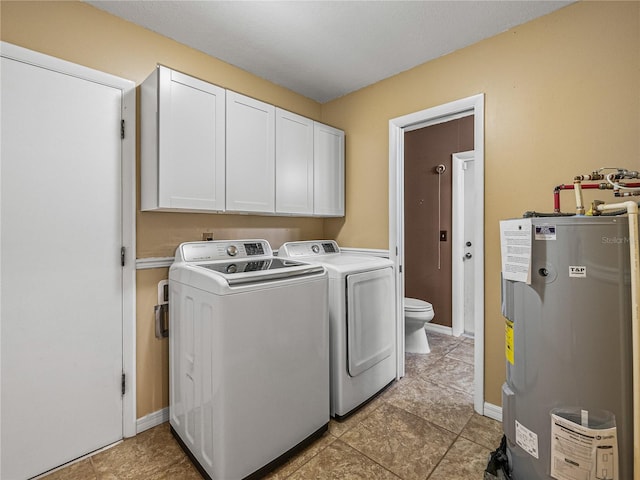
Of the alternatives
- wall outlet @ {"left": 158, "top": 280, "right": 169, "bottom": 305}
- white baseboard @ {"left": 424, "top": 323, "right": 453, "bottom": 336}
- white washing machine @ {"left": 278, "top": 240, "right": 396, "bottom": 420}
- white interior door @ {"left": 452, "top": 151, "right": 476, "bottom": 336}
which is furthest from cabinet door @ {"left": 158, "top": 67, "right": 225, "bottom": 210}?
white baseboard @ {"left": 424, "top": 323, "right": 453, "bottom": 336}

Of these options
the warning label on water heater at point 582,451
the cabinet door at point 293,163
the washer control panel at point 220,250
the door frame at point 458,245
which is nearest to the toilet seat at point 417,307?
the door frame at point 458,245

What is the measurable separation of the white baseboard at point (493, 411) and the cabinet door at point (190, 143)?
6.99ft

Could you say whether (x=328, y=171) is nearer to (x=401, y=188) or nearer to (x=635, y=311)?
(x=401, y=188)

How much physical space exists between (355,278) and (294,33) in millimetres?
1605

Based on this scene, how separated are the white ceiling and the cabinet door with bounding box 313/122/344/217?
1.63ft

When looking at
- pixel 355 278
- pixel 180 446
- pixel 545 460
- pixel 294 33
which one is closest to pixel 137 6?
pixel 294 33

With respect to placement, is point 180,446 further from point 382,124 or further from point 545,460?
point 382,124

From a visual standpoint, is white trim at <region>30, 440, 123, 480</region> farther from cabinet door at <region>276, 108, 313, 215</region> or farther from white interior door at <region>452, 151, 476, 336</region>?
white interior door at <region>452, 151, 476, 336</region>

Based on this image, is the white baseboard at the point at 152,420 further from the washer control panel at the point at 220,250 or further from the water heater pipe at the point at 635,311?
the water heater pipe at the point at 635,311

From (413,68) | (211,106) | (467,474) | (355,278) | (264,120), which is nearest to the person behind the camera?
(467,474)

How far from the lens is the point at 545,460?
1.20m

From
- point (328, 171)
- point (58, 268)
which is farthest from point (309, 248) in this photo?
point (58, 268)

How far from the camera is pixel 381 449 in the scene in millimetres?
1695

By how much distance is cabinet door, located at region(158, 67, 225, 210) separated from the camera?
66.3 inches
